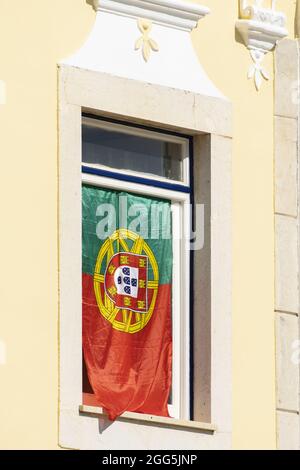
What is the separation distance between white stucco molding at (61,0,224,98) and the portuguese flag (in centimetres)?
90

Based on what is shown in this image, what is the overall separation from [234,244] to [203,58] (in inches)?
54.8

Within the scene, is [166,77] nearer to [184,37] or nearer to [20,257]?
[184,37]

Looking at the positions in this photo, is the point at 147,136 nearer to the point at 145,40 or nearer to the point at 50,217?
the point at 145,40

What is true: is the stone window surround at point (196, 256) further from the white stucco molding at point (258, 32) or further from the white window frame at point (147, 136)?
the white stucco molding at point (258, 32)

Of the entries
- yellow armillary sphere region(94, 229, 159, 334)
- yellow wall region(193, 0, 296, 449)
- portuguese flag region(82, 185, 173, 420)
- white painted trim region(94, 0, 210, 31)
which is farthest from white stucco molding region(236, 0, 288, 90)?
yellow armillary sphere region(94, 229, 159, 334)

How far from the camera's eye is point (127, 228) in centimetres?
2541

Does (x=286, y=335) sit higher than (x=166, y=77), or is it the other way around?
(x=166, y=77)

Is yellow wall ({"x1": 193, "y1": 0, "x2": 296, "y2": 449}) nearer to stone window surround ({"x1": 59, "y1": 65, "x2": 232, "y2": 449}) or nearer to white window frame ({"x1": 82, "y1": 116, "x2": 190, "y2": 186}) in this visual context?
stone window surround ({"x1": 59, "y1": 65, "x2": 232, "y2": 449})

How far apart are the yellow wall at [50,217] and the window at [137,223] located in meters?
0.43

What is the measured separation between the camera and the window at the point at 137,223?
2522 centimetres

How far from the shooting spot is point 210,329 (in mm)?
25578

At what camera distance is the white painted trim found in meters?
25.5

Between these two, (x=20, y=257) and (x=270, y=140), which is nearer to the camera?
(x=20, y=257)

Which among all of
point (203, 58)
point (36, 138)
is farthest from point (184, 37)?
point (36, 138)
